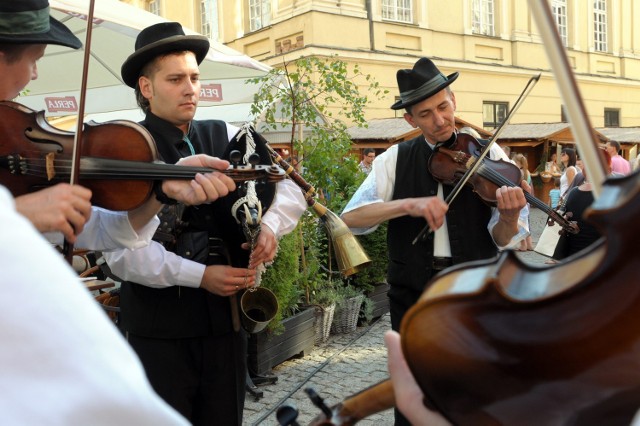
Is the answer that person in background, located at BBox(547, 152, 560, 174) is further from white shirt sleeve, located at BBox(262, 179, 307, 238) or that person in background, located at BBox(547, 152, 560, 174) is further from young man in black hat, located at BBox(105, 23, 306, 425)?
young man in black hat, located at BBox(105, 23, 306, 425)

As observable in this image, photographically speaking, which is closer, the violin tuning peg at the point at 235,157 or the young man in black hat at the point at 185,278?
the violin tuning peg at the point at 235,157

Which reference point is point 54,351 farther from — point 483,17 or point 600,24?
point 600,24

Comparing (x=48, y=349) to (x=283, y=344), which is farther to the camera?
(x=283, y=344)

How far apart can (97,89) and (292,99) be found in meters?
3.29

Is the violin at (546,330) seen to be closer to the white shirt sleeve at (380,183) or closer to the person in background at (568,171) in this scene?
the white shirt sleeve at (380,183)

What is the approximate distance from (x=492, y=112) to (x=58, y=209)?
64.4 feet

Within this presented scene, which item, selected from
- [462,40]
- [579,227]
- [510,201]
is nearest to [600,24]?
[462,40]

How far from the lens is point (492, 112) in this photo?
1998cm

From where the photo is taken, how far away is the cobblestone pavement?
4152mm

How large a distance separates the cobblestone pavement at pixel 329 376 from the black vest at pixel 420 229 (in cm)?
93

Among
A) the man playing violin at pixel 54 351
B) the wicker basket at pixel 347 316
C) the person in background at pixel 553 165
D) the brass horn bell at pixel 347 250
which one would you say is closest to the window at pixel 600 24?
the person in background at pixel 553 165

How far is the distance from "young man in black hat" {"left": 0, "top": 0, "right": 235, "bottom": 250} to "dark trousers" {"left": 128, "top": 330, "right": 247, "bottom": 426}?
413mm

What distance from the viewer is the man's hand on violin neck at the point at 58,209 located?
1450 mm

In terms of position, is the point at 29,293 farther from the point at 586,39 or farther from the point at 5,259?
the point at 586,39
